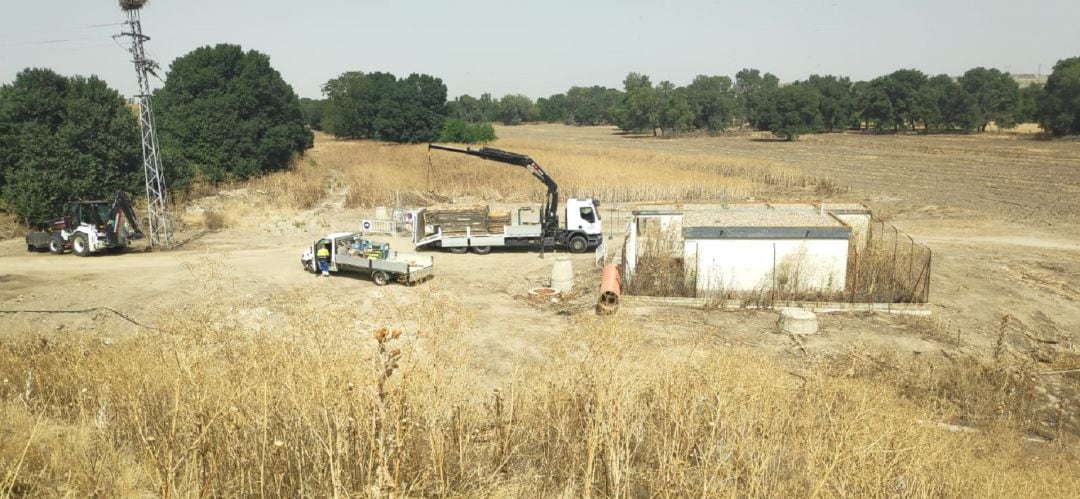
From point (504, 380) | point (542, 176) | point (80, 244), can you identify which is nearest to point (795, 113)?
point (542, 176)

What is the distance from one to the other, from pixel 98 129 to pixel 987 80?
117 metres

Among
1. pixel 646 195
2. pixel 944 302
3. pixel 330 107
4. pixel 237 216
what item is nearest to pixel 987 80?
pixel 646 195

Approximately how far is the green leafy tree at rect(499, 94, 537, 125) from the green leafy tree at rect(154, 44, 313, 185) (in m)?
125

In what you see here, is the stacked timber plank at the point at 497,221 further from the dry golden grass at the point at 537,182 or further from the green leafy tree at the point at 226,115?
the green leafy tree at the point at 226,115

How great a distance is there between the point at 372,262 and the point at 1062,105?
9059cm

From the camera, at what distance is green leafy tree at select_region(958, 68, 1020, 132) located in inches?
3942

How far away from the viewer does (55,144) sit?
29.9 meters

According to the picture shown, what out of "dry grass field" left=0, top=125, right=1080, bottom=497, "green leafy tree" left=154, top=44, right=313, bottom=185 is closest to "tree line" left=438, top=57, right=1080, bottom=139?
"green leafy tree" left=154, top=44, right=313, bottom=185

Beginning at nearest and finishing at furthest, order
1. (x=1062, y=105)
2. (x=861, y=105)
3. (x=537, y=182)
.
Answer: (x=537, y=182) → (x=1062, y=105) → (x=861, y=105)

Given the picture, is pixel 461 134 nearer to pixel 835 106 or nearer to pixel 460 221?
pixel 460 221

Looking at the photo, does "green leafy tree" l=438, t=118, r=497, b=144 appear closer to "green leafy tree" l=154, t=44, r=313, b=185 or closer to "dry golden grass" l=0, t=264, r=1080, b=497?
"green leafy tree" l=154, t=44, r=313, b=185

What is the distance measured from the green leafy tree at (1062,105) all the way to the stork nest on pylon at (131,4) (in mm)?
92733

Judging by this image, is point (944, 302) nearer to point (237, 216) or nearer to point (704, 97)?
point (237, 216)

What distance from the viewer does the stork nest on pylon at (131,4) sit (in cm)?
2350
